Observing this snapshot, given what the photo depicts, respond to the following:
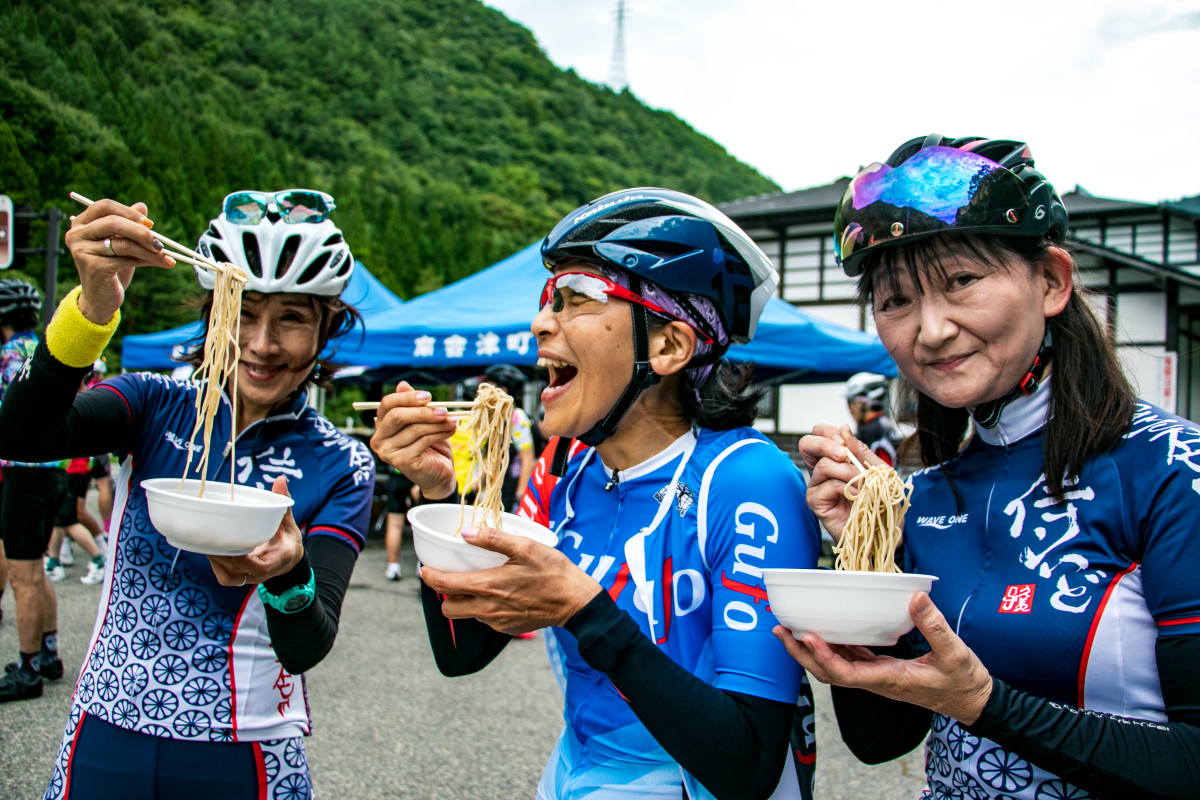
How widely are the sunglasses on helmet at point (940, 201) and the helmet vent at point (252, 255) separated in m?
1.65

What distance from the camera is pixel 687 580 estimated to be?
5.10 ft

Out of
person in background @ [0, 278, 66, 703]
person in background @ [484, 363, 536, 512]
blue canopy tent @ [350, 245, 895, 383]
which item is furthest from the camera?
person in background @ [484, 363, 536, 512]

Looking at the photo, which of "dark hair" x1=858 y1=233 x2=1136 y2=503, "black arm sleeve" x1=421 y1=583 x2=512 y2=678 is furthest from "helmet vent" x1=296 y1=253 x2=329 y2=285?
"dark hair" x1=858 y1=233 x2=1136 y2=503

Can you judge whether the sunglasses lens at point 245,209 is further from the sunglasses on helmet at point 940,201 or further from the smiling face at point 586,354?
the sunglasses on helmet at point 940,201

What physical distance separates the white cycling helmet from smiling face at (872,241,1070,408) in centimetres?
163

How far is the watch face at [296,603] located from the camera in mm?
1754

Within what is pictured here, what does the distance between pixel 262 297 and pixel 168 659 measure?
1.03 metres

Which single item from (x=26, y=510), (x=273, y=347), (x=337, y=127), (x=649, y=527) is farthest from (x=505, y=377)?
(x=337, y=127)

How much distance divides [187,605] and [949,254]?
6.61 ft

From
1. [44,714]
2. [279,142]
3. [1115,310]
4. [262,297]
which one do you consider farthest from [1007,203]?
[279,142]

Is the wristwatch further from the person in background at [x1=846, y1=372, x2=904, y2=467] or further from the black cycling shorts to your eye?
the person in background at [x1=846, y1=372, x2=904, y2=467]

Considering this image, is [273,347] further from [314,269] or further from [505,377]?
[505,377]

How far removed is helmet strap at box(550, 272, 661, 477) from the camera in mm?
1659

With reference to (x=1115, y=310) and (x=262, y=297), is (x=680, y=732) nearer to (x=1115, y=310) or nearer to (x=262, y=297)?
(x=1115, y=310)
